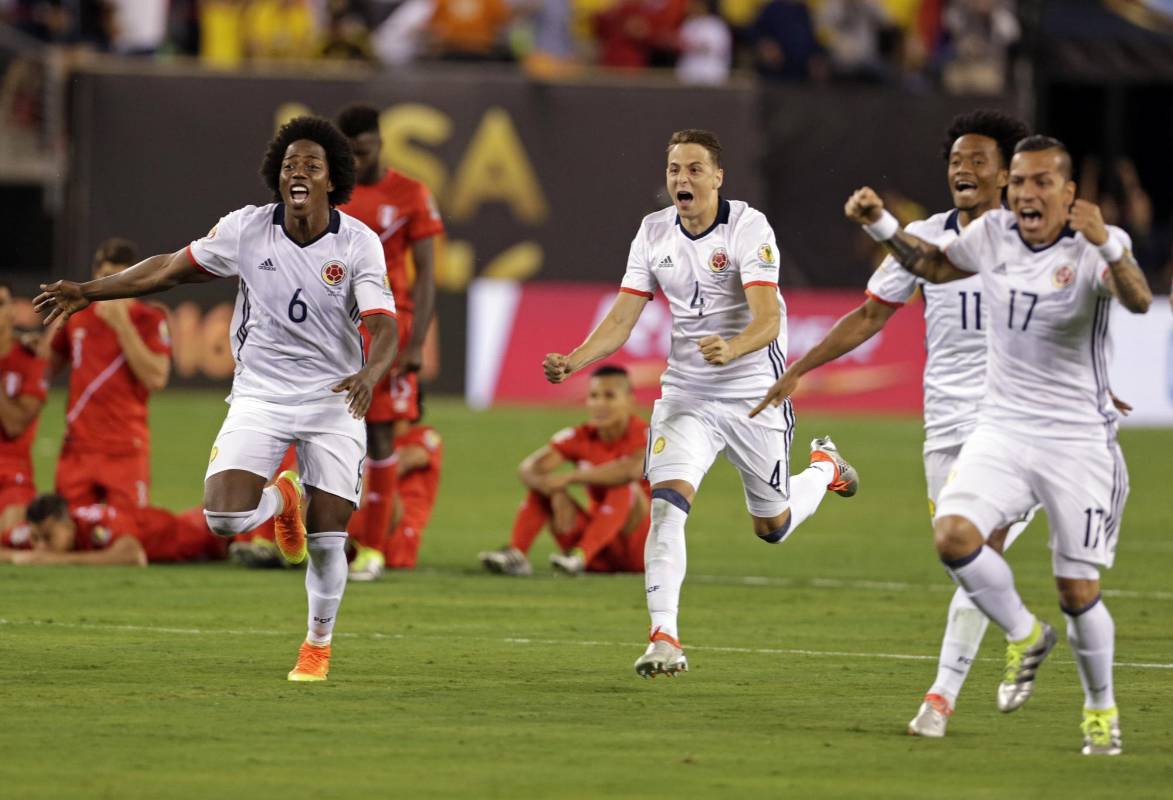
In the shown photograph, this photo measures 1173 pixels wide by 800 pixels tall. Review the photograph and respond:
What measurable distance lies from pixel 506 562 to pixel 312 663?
15.3 ft

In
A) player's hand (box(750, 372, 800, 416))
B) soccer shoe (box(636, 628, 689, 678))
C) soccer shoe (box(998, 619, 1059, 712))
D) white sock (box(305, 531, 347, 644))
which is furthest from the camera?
white sock (box(305, 531, 347, 644))

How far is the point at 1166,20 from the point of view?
28.5 m

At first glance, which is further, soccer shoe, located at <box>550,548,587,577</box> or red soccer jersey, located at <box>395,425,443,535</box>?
red soccer jersey, located at <box>395,425,443,535</box>

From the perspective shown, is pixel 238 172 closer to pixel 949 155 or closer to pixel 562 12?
pixel 562 12

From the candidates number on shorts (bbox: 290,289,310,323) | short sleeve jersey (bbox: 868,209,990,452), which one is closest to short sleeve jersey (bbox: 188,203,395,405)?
number on shorts (bbox: 290,289,310,323)

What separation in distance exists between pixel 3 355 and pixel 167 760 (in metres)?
7.50

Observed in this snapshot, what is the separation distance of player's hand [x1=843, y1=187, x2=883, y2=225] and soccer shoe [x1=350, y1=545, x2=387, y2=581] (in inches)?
253

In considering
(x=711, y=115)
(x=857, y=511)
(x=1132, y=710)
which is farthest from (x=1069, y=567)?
(x=711, y=115)

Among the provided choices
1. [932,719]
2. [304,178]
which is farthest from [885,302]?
[304,178]

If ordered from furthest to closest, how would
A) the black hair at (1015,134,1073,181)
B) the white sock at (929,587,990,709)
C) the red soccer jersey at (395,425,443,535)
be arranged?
1. the red soccer jersey at (395,425,443,535)
2. the white sock at (929,587,990,709)
3. the black hair at (1015,134,1073,181)

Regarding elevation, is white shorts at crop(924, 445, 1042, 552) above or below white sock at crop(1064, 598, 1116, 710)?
above

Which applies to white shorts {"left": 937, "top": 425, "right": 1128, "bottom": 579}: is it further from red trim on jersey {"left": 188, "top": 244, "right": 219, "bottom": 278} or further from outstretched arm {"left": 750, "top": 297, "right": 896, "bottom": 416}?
red trim on jersey {"left": 188, "top": 244, "right": 219, "bottom": 278}

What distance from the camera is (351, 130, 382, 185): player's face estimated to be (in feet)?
43.7

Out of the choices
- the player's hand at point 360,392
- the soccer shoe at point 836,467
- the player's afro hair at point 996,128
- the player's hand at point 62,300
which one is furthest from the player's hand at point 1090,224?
the player's hand at point 62,300
